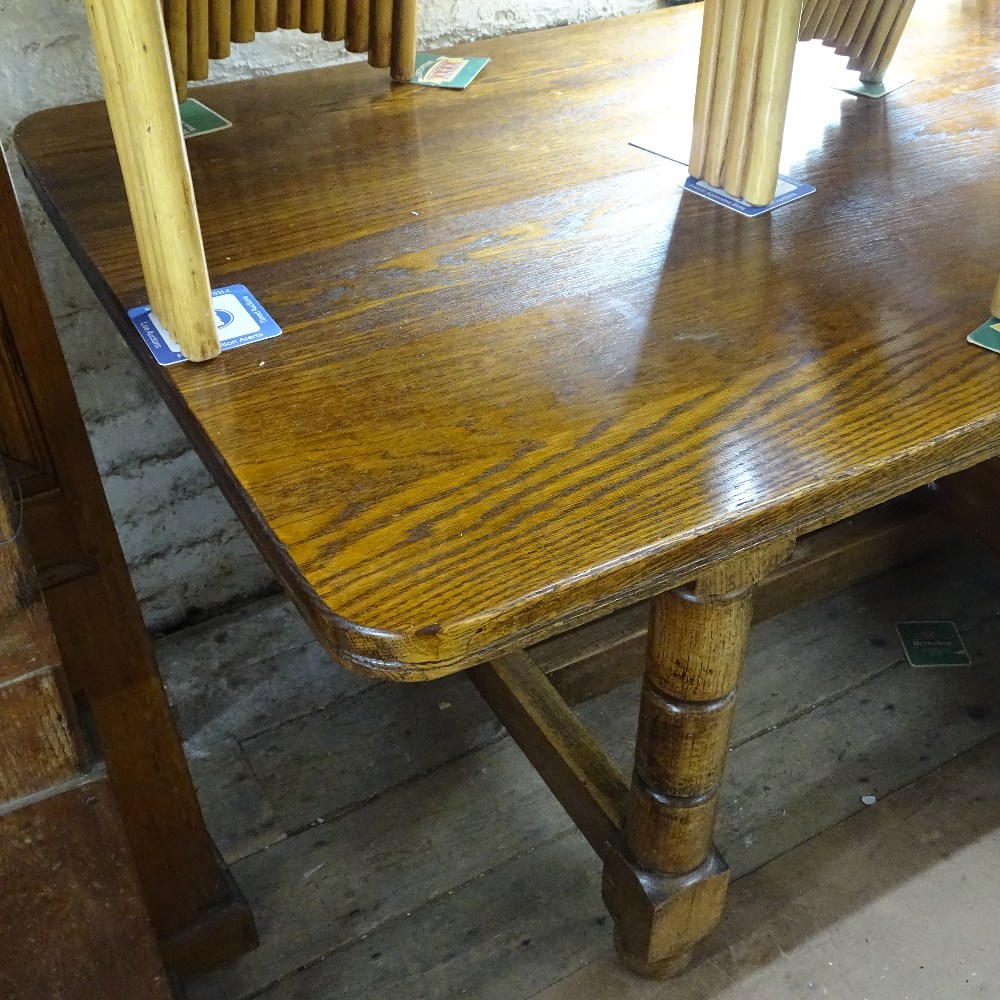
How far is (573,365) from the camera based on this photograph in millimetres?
746

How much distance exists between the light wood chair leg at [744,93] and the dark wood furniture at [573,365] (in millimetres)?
40

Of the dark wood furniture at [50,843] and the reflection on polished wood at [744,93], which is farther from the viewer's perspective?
the reflection on polished wood at [744,93]

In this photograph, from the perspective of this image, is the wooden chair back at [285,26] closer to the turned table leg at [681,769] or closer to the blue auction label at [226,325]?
the blue auction label at [226,325]

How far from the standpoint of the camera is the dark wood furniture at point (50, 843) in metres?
0.67

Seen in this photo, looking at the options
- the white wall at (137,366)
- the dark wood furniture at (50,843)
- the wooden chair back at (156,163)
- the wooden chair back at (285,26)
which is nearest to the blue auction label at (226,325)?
the wooden chair back at (156,163)

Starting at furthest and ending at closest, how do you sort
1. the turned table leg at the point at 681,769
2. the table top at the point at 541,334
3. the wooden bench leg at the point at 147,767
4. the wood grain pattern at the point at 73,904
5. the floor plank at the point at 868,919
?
the floor plank at the point at 868,919 < the wooden bench leg at the point at 147,767 < the turned table leg at the point at 681,769 < the wood grain pattern at the point at 73,904 < the table top at the point at 541,334

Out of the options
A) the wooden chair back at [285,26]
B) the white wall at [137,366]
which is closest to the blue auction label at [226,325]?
the wooden chair back at [285,26]

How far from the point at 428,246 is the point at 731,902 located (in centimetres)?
86

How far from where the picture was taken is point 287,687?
159 centimetres

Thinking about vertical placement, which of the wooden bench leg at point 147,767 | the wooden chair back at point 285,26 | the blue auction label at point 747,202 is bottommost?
the wooden bench leg at point 147,767

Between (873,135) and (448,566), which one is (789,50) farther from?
(448,566)

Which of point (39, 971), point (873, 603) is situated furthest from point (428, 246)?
point (873, 603)

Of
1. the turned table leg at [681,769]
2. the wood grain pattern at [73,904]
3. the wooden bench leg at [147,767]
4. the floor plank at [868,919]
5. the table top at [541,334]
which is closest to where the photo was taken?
the table top at [541,334]

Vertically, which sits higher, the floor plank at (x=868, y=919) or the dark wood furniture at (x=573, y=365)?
the dark wood furniture at (x=573, y=365)
